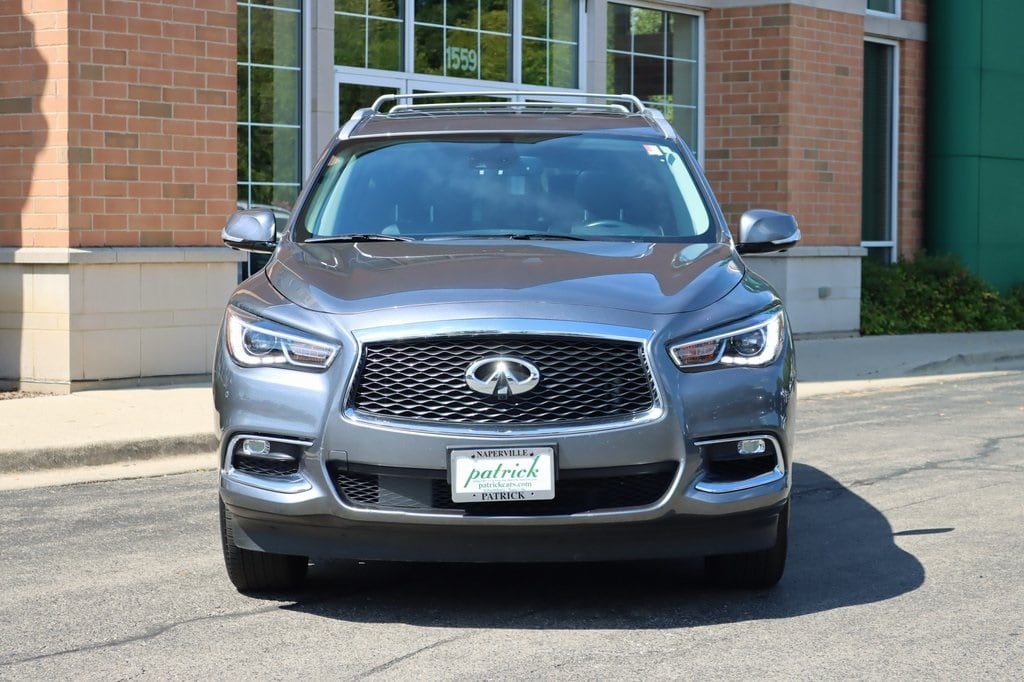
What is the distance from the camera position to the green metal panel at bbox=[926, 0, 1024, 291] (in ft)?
69.6

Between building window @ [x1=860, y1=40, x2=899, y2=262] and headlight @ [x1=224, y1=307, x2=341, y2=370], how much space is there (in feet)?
53.5

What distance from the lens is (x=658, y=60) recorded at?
18.9 metres

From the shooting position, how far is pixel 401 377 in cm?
528

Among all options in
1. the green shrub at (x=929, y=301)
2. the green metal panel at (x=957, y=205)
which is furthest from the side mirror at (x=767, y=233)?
the green metal panel at (x=957, y=205)

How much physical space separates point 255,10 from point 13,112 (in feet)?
9.42

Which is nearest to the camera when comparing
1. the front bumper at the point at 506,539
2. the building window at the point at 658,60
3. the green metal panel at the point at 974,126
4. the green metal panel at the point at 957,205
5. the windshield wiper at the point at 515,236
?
the front bumper at the point at 506,539

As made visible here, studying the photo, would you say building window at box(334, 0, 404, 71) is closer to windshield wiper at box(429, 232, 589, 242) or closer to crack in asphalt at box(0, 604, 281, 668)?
windshield wiper at box(429, 232, 589, 242)

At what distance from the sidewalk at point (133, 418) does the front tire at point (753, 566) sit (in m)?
4.06

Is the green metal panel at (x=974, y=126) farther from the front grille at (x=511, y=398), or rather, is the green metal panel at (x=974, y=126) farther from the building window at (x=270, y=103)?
the front grille at (x=511, y=398)

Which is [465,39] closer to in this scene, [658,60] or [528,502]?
[658,60]

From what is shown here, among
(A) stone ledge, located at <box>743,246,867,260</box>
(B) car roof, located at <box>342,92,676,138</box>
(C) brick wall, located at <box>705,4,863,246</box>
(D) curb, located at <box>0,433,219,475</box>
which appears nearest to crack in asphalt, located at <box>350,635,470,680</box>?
(B) car roof, located at <box>342,92,676,138</box>

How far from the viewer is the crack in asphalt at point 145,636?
503 cm

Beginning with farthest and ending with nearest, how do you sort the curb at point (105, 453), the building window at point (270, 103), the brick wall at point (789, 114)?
the brick wall at point (789, 114), the building window at point (270, 103), the curb at point (105, 453)

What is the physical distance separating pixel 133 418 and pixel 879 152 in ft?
43.9
